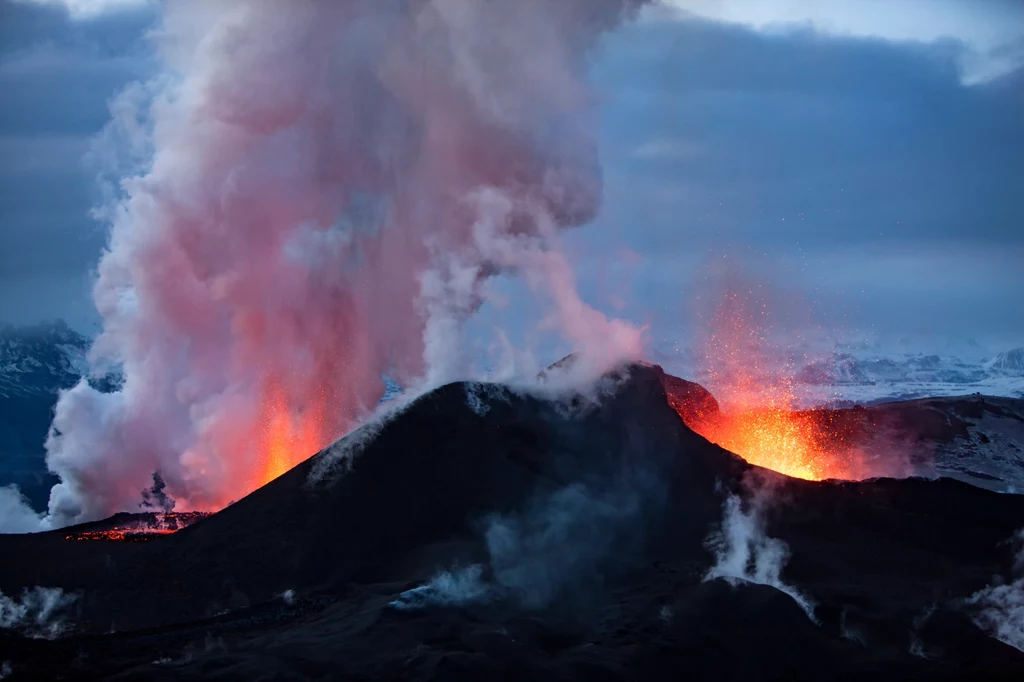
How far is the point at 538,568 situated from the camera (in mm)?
58250

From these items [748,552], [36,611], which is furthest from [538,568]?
[36,611]

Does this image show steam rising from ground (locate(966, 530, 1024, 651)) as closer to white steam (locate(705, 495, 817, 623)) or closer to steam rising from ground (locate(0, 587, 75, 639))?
white steam (locate(705, 495, 817, 623))

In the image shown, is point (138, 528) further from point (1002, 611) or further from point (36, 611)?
point (1002, 611)

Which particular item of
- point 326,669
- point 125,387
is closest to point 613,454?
point 326,669

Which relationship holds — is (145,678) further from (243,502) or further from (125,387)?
(125,387)

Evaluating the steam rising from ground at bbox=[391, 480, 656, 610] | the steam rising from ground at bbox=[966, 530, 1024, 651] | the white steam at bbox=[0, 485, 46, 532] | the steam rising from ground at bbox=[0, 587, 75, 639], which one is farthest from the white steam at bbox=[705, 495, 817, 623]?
the white steam at bbox=[0, 485, 46, 532]

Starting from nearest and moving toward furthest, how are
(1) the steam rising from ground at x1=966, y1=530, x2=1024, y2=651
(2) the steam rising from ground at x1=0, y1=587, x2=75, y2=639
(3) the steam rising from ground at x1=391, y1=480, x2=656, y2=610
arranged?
(2) the steam rising from ground at x1=0, y1=587, x2=75, y2=639, (3) the steam rising from ground at x1=391, y1=480, x2=656, y2=610, (1) the steam rising from ground at x1=966, y1=530, x2=1024, y2=651

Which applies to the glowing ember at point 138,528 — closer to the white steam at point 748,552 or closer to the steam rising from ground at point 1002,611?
the white steam at point 748,552

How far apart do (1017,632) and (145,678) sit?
141 ft

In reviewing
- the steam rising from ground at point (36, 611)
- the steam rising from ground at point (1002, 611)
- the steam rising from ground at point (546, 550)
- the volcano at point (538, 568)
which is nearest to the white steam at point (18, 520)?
the volcano at point (538, 568)

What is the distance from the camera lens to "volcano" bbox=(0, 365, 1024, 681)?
49750mm

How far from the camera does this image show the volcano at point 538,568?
49750 millimetres

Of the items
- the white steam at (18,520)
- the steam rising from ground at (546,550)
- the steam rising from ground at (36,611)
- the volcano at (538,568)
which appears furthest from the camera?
the white steam at (18,520)

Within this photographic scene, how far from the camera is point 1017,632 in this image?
5584cm
